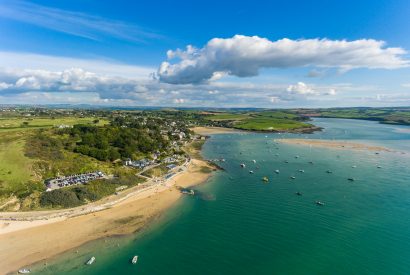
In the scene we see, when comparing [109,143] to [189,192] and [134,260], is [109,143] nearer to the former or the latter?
[189,192]

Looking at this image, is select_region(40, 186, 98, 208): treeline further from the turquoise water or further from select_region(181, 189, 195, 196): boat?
select_region(181, 189, 195, 196): boat

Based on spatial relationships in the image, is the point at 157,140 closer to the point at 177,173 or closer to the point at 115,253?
the point at 177,173

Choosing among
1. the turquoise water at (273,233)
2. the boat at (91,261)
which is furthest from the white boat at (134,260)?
the boat at (91,261)

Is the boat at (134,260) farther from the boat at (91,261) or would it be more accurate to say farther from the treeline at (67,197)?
the treeline at (67,197)

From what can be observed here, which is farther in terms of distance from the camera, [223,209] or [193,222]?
[223,209]

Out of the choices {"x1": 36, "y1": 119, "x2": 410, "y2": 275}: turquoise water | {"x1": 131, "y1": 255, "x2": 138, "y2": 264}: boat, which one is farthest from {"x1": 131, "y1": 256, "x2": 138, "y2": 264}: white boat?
{"x1": 36, "y1": 119, "x2": 410, "y2": 275}: turquoise water

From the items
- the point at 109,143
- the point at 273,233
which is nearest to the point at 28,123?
the point at 109,143

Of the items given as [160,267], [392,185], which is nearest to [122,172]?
[160,267]

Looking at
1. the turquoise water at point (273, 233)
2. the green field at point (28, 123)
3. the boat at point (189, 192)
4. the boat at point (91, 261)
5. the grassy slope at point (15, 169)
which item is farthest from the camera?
the green field at point (28, 123)
